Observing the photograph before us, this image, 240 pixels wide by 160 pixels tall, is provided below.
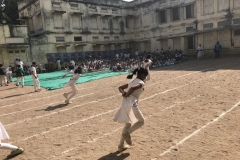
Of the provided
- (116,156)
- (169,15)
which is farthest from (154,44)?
(116,156)

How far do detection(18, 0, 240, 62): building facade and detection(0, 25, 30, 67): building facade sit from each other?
0.99m

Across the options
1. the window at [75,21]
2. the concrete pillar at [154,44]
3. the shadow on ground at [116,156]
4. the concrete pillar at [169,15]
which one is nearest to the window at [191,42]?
the concrete pillar at [169,15]

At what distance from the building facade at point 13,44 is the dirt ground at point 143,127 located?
15.6 metres

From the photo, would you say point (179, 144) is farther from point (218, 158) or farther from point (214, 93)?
point (214, 93)

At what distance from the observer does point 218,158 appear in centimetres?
390

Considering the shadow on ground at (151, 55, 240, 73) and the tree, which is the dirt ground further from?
the tree

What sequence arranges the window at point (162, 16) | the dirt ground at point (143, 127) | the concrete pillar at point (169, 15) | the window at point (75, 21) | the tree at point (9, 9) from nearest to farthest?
the dirt ground at point (143, 127) < the window at point (75, 21) < the concrete pillar at point (169, 15) < the window at point (162, 16) < the tree at point (9, 9)

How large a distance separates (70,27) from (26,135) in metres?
Answer: 24.3

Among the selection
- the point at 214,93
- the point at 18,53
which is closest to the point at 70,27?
the point at 18,53

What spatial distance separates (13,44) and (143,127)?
2182 cm

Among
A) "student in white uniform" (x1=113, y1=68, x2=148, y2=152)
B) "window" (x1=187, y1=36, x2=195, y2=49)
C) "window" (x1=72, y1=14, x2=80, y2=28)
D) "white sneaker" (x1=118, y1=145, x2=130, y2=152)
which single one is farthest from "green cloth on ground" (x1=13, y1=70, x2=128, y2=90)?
"window" (x1=187, y1=36, x2=195, y2=49)

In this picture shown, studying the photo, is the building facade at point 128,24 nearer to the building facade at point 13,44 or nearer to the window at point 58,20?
the window at point 58,20

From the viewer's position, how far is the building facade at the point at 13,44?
2244 centimetres

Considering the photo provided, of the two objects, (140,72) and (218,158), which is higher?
(140,72)
